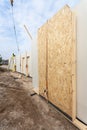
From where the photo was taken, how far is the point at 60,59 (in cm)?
331

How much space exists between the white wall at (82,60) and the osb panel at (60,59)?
0.21 metres

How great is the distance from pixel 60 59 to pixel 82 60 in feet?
2.69

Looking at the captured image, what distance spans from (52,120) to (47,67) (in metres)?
1.71

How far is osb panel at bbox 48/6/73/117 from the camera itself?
2930 millimetres

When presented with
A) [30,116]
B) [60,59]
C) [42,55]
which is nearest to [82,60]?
[60,59]

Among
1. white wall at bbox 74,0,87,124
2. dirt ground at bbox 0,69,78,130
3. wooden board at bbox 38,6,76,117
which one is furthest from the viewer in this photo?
wooden board at bbox 38,6,76,117

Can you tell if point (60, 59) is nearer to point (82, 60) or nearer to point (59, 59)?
point (59, 59)

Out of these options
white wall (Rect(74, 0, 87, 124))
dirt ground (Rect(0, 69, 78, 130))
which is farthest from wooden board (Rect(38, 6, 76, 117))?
dirt ground (Rect(0, 69, 78, 130))

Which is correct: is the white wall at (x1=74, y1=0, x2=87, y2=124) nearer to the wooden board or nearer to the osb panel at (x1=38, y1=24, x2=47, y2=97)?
the wooden board

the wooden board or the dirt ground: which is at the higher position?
the wooden board

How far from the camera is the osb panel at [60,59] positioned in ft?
9.61

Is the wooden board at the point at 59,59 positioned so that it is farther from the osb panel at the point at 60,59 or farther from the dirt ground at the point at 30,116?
the dirt ground at the point at 30,116

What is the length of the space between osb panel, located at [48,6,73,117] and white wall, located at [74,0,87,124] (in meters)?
0.21

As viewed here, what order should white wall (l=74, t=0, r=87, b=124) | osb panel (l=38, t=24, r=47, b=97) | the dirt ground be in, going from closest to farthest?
white wall (l=74, t=0, r=87, b=124) → the dirt ground → osb panel (l=38, t=24, r=47, b=97)
